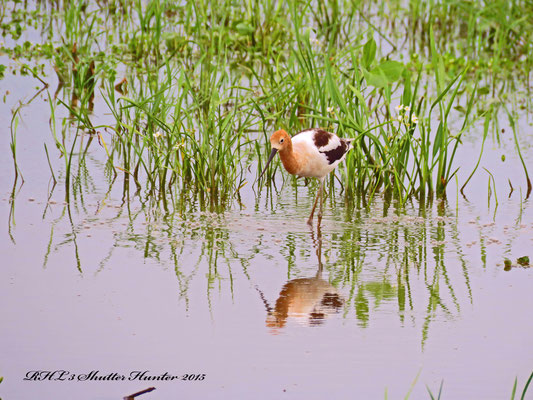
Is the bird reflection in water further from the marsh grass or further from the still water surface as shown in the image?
the marsh grass

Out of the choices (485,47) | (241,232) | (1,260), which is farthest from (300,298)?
(485,47)

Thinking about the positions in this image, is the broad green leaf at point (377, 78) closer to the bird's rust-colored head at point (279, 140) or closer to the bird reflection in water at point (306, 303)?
the bird's rust-colored head at point (279, 140)

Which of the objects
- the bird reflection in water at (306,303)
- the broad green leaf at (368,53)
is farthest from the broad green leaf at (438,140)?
the bird reflection in water at (306,303)

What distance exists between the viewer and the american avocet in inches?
316

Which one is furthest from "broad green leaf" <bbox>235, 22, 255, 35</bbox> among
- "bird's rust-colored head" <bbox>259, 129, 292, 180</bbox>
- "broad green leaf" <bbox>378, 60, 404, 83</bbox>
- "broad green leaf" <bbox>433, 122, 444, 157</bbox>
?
"bird's rust-colored head" <bbox>259, 129, 292, 180</bbox>

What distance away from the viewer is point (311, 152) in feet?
26.4

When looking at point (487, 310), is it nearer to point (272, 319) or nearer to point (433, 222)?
point (272, 319)

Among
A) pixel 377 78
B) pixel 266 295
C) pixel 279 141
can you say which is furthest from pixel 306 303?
pixel 377 78

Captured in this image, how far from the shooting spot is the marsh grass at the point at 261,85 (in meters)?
8.41

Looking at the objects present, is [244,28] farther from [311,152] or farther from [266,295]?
[266,295]

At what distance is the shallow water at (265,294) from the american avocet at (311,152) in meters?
0.35

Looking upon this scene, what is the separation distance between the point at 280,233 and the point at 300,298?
1.46 meters

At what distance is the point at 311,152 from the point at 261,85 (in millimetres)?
979

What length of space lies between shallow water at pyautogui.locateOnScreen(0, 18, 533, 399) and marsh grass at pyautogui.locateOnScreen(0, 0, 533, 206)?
36cm
